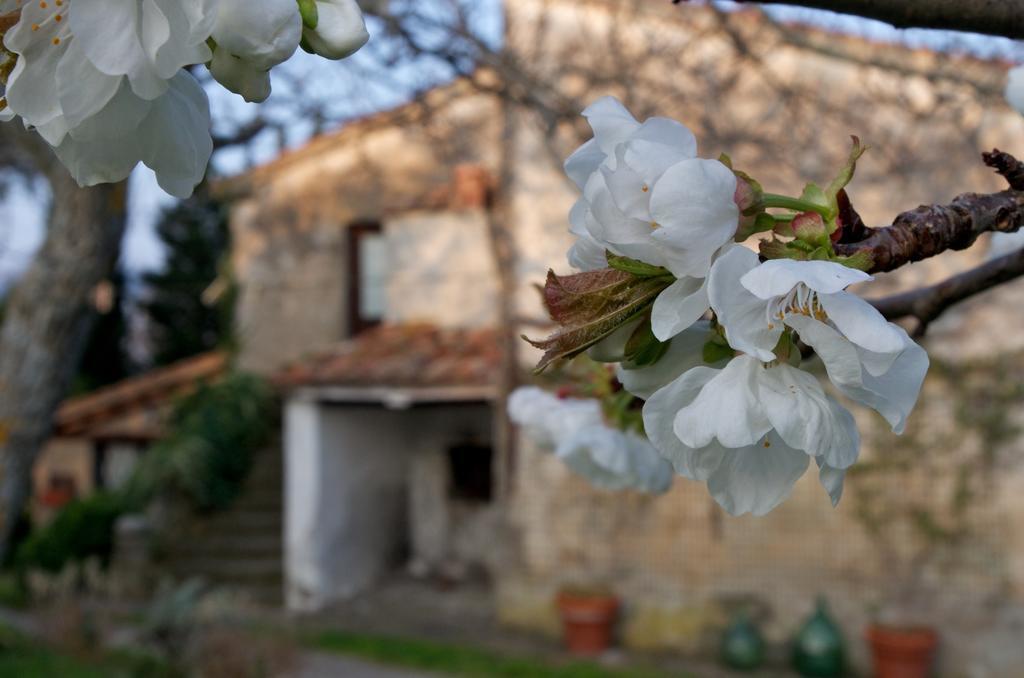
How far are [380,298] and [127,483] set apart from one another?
3104mm

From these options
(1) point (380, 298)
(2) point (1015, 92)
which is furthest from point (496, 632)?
(2) point (1015, 92)

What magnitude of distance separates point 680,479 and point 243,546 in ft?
14.7

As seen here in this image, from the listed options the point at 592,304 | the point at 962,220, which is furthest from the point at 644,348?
the point at 962,220

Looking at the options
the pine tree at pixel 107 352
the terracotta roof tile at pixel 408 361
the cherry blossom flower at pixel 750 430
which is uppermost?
the pine tree at pixel 107 352

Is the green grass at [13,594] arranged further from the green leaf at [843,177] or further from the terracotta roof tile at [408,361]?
the green leaf at [843,177]

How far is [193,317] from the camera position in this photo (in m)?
18.0

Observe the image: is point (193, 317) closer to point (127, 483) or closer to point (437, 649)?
point (127, 483)

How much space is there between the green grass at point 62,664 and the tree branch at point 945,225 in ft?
18.0

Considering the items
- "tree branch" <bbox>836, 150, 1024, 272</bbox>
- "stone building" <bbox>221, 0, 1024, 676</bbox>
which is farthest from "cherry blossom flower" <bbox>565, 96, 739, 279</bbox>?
"stone building" <bbox>221, 0, 1024, 676</bbox>

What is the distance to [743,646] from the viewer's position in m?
6.29

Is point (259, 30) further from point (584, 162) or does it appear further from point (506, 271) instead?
point (506, 271)

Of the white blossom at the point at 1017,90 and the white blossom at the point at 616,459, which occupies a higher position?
the white blossom at the point at 1017,90

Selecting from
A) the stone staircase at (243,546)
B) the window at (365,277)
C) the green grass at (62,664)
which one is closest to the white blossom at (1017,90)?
the green grass at (62,664)

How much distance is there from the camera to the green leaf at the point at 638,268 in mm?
677
